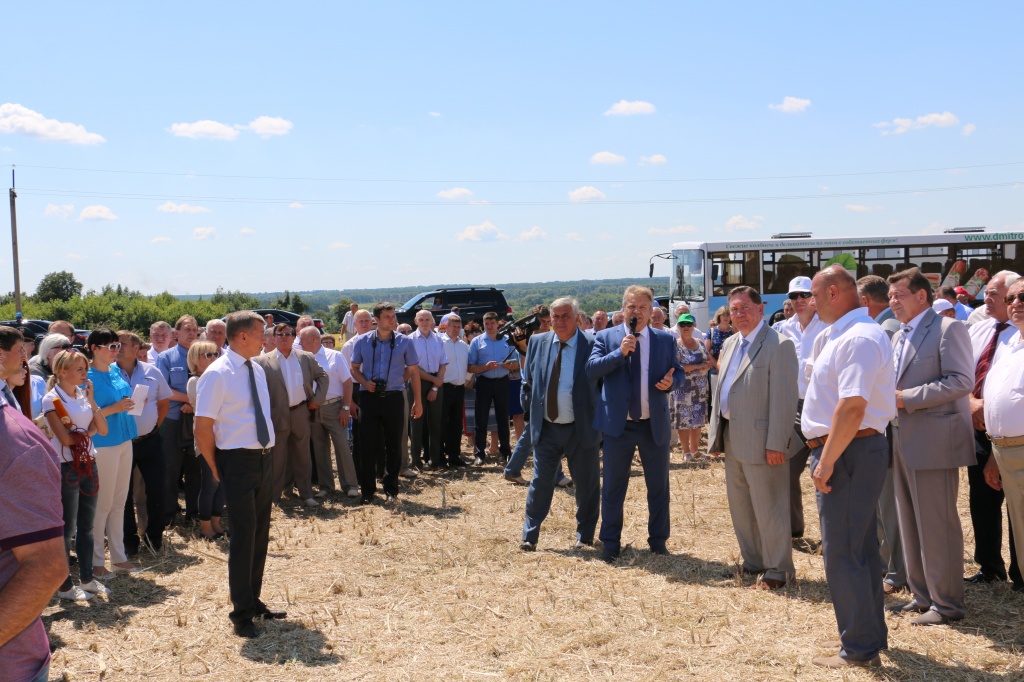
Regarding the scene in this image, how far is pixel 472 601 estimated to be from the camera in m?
5.66

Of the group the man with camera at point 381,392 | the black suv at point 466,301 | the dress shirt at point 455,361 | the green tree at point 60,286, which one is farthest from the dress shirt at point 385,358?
the green tree at point 60,286

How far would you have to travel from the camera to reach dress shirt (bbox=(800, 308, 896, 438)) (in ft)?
13.3

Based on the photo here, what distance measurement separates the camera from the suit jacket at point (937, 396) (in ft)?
15.4

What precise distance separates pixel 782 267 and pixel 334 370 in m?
17.0

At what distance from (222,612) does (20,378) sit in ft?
7.90

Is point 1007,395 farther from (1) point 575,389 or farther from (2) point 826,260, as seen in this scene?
(2) point 826,260

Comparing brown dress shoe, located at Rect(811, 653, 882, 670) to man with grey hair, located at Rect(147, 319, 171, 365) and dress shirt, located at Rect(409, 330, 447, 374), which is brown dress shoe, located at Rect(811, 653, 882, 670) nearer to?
man with grey hair, located at Rect(147, 319, 171, 365)

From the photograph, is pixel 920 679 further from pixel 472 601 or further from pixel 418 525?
pixel 418 525

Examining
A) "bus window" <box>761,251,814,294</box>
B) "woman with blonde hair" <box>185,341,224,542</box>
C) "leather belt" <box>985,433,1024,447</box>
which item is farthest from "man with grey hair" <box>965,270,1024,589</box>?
"bus window" <box>761,251,814,294</box>

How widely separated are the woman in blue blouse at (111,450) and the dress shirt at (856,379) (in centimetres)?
506

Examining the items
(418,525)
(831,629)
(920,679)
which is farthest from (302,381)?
(920,679)

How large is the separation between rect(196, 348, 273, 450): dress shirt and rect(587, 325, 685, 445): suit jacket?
107 inches

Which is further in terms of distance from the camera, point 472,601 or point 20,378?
point 472,601

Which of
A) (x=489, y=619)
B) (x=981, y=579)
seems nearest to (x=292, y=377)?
(x=489, y=619)
